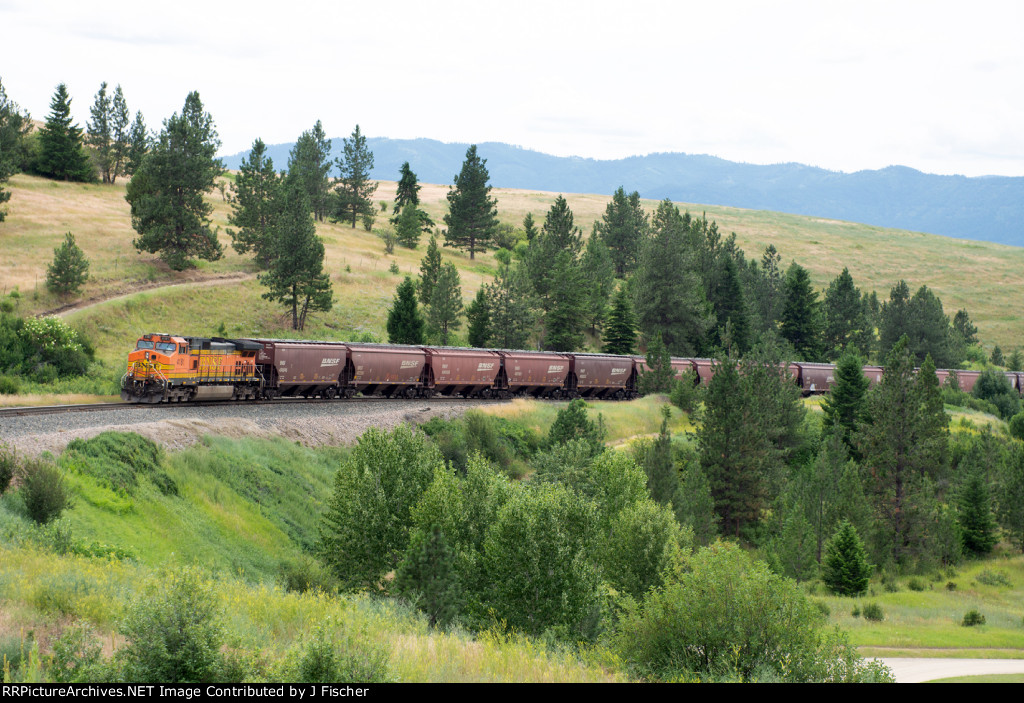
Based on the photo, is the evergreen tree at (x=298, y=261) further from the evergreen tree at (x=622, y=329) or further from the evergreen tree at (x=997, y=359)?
the evergreen tree at (x=997, y=359)

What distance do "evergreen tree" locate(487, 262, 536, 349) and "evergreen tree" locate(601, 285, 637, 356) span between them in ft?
34.0

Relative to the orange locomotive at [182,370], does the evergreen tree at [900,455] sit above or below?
below

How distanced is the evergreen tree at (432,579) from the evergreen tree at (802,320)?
86165 mm

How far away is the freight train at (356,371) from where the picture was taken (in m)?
40.0

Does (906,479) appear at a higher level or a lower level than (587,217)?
lower

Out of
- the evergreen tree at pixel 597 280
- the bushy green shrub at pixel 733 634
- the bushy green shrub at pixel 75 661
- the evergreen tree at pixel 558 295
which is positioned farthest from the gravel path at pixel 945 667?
the evergreen tree at pixel 597 280

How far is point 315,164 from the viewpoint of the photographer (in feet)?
376

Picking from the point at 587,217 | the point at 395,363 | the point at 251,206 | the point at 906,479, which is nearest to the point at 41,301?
the point at 251,206

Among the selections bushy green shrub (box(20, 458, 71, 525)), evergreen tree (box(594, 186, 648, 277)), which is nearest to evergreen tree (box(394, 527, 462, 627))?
bushy green shrub (box(20, 458, 71, 525))

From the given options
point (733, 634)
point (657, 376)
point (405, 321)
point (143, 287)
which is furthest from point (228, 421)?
point (143, 287)

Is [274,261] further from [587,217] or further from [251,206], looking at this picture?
[587,217]

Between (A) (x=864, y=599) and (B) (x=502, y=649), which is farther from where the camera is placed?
(A) (x=864, y=599)
